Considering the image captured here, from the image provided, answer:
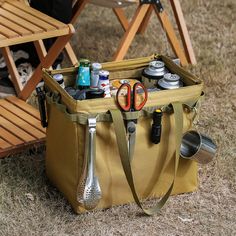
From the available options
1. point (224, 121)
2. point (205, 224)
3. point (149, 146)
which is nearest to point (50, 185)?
point (149, 146)

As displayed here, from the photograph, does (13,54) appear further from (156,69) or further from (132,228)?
(132,228)

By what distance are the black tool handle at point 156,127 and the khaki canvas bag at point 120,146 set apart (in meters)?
0.02

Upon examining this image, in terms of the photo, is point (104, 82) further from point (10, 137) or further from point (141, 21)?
point (141, 21)

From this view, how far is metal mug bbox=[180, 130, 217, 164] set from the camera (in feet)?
7.54

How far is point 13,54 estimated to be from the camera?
3332 millimetres

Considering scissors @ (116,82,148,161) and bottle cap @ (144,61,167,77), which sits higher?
scissors @ (116,82,148,161)

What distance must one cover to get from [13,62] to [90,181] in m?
1.24

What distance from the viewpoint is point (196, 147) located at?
2.30 m

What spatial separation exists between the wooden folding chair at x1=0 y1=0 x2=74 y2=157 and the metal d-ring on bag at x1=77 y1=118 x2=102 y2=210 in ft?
1.89

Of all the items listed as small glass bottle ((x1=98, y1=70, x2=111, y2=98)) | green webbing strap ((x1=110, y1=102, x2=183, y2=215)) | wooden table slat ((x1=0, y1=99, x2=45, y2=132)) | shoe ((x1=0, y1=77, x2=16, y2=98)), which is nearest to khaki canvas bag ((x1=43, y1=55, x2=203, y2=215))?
green webbing strap ((x1=110, y1=102, x2=183, y2=215))

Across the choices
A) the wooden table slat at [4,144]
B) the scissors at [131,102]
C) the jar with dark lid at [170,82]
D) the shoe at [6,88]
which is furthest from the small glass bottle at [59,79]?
the shoe at [6,88]

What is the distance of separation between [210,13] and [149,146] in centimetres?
247

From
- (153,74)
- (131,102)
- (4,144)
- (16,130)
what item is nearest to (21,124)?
(16,130)

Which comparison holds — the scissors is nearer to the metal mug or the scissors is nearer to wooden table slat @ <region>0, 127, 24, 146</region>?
the metal mug
